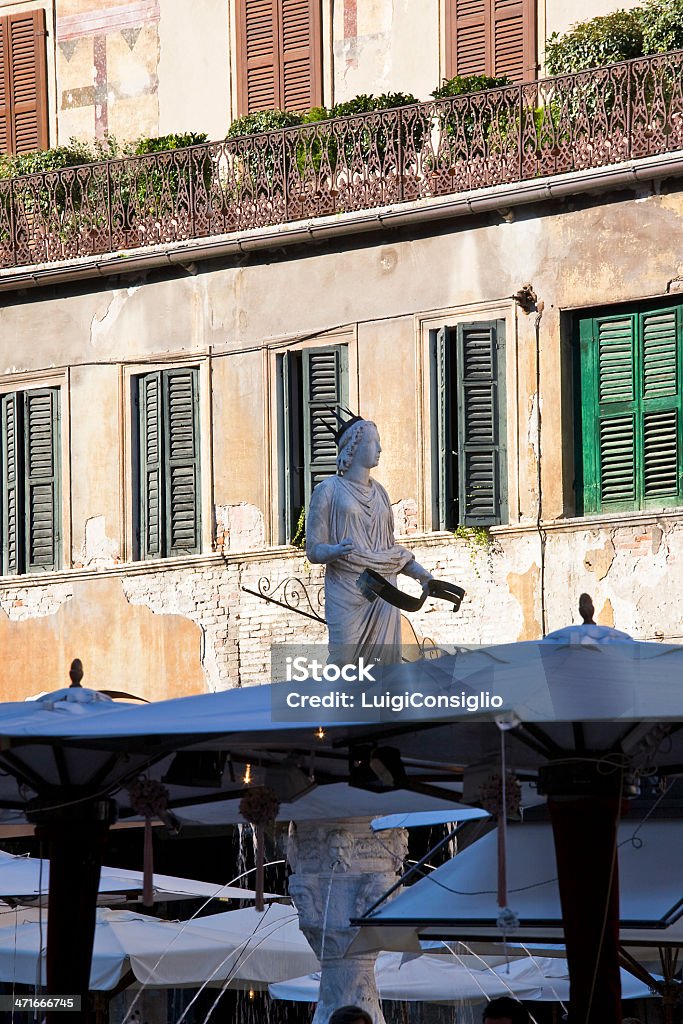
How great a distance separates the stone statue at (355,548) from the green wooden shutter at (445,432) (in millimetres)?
5878

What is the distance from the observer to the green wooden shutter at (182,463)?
59.6ft

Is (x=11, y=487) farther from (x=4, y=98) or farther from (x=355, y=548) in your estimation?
(x=355, y=548)

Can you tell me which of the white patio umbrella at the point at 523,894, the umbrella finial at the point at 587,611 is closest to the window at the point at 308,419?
the white patio umbrella at the point at 523,894

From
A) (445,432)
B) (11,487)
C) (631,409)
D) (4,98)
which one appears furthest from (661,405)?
(4,98)

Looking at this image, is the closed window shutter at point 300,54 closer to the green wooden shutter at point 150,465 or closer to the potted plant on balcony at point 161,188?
the potted plant on balcony at point 161,188

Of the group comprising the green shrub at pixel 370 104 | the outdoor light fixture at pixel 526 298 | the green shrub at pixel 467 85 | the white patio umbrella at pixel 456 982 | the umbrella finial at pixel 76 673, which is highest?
the green shrub at pixel 370 104

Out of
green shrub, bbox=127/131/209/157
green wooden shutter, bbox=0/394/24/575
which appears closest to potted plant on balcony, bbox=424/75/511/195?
green shrub, bbox=127/131/209/157

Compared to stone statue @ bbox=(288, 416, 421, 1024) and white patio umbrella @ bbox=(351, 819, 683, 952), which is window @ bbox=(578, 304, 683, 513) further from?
white patio umbrella @ bbox=(351, 819, 683, 952)

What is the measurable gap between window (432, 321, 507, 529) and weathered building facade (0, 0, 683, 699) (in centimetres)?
2

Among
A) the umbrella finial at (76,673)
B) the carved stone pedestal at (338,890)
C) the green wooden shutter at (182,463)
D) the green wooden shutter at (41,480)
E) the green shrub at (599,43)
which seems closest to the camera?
the umbrella finial at (76,673)

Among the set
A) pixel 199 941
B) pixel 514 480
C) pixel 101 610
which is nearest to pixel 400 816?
pixel 199 941

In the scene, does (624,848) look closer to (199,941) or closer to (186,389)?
(199,941)

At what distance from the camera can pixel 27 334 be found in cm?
1917

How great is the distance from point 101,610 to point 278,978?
551cm
